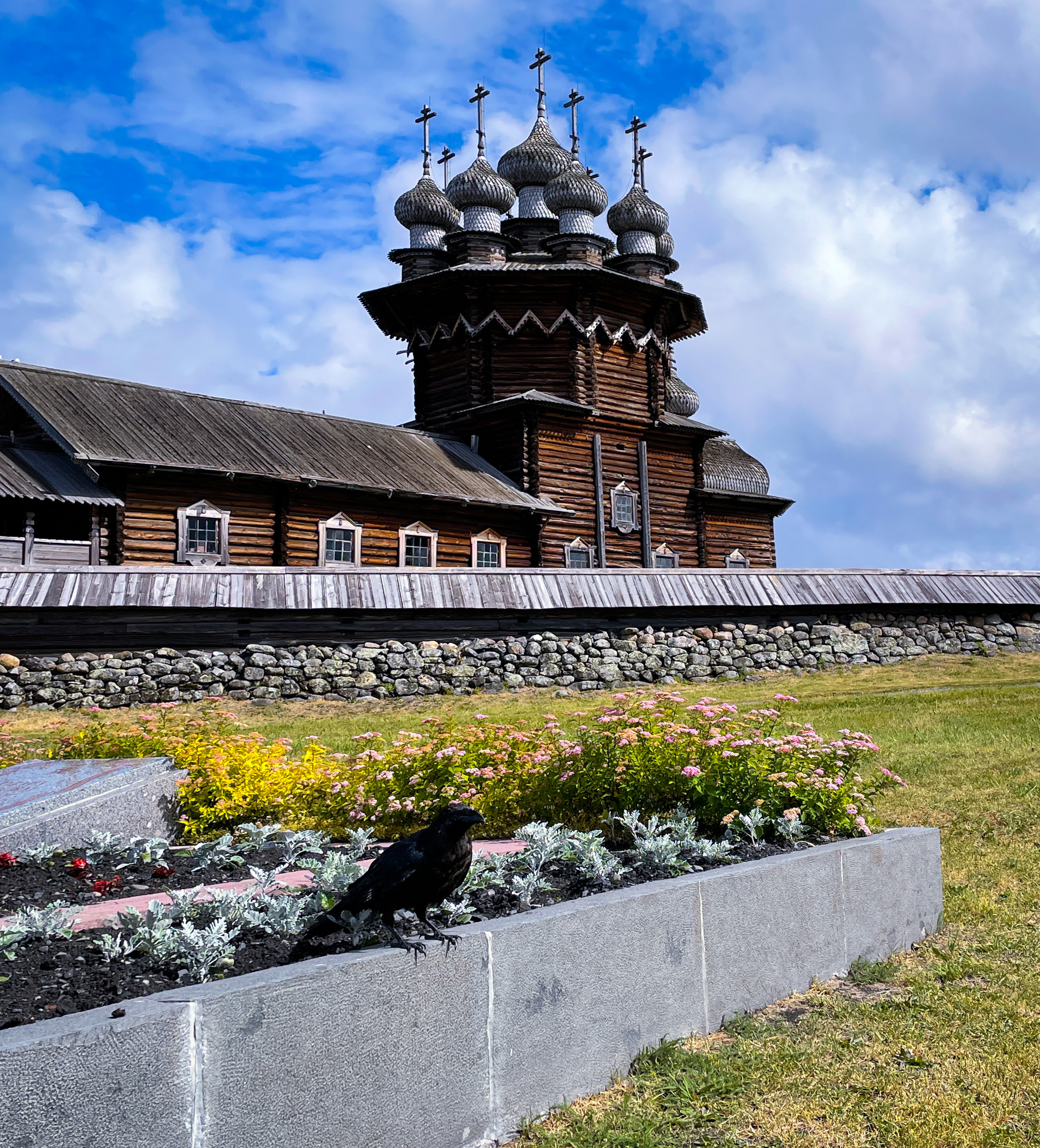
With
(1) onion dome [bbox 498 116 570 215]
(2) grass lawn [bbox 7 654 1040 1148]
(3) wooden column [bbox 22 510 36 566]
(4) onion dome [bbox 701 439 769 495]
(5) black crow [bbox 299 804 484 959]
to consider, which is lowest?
(2) grass lawn [bbox 7 654 1040 1148]

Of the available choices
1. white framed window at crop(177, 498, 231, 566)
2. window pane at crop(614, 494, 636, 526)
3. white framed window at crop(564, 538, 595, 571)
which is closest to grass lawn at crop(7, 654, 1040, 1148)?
white framed window at crop(177, 498, 231, 566)

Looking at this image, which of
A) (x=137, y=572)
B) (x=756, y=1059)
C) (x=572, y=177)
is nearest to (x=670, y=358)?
(x=572, y=177)

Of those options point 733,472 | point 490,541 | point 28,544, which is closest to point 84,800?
point 28,544

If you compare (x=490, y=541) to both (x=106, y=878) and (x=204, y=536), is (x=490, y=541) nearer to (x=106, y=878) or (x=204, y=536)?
(x=204, y=536)

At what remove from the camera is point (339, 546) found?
2503cm

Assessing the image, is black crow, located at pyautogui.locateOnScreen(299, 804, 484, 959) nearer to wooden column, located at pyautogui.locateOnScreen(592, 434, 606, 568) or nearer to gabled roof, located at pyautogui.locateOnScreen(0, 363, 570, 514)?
gabled roof, located at pyautogui.locateOnScreen(0, 363, 570, 514)

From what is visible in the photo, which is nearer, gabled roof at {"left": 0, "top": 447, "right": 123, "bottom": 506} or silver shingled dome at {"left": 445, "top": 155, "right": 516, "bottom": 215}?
gabled roof at {"left": 0, "top": 447, "right": 123, "bottom": 506}

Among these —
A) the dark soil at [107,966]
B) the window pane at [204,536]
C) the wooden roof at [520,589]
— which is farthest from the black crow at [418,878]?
the window pane at [204,536]

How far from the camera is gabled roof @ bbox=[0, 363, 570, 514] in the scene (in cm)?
2175

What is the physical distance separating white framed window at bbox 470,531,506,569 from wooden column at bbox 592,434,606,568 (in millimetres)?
3112

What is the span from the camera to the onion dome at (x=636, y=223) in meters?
34.9

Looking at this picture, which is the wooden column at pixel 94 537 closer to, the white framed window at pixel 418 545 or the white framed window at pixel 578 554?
the white framed window at pixel 418 545

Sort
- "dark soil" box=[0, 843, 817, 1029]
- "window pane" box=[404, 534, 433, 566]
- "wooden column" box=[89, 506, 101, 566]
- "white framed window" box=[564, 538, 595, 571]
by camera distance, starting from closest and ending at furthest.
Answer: "dark soil" box=[0, 843, 817, 1029]
"wooden column" box=[89, 506, 101, 566]
"window pane" box=[404, 534, 433, 566]
"white framed window" box=[564, 538, 595, 571]

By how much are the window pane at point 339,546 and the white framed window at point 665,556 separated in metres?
10.0
